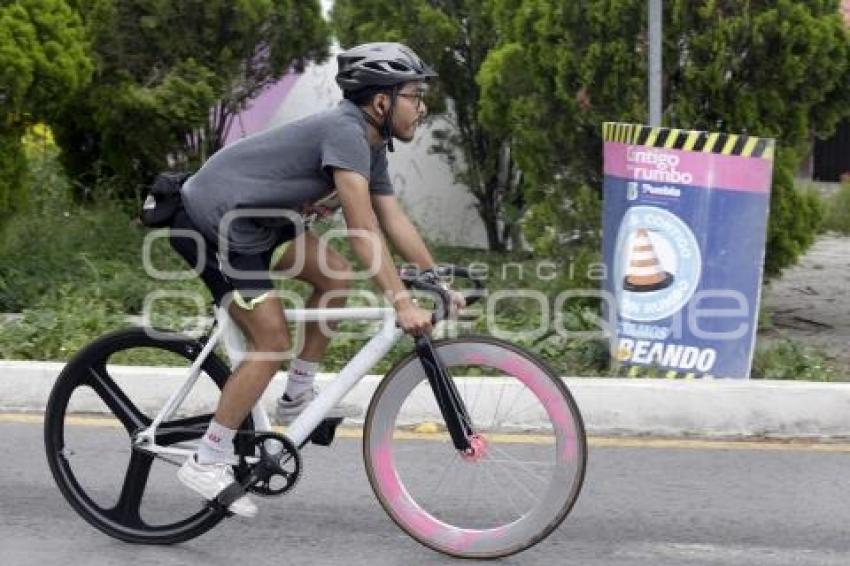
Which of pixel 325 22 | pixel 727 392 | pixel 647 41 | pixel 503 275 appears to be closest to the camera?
pixel 727 392

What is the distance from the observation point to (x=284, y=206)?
446 cm

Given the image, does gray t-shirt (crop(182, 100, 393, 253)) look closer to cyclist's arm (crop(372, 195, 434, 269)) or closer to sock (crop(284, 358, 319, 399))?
cyclist's arm (crop(372, 195, 434, 269))

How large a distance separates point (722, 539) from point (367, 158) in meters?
1.86

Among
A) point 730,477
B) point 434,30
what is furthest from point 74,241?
point 730,477

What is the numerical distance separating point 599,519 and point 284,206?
1.66m

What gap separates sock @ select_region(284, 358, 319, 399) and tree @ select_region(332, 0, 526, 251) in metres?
4.99

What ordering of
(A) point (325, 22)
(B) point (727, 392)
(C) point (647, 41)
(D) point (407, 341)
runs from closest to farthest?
(B) point (727, 392), (D) point (407, 341), (C) point (647, 41), (A) point (325, 22)

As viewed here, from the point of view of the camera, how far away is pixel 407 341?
7102 mm

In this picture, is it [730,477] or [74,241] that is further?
[74,241]

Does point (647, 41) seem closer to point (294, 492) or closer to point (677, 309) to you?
point (677, 309)

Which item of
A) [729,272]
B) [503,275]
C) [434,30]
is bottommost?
[503,275]

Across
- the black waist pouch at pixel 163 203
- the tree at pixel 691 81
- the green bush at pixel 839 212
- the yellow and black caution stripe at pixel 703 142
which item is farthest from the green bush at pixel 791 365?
the green bush at pixel 839 212

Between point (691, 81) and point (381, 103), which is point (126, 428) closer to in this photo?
point (381, 103)

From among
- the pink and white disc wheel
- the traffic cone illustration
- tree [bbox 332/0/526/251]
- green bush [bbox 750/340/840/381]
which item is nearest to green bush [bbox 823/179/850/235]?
tree [bbox 332/0/526/251]
